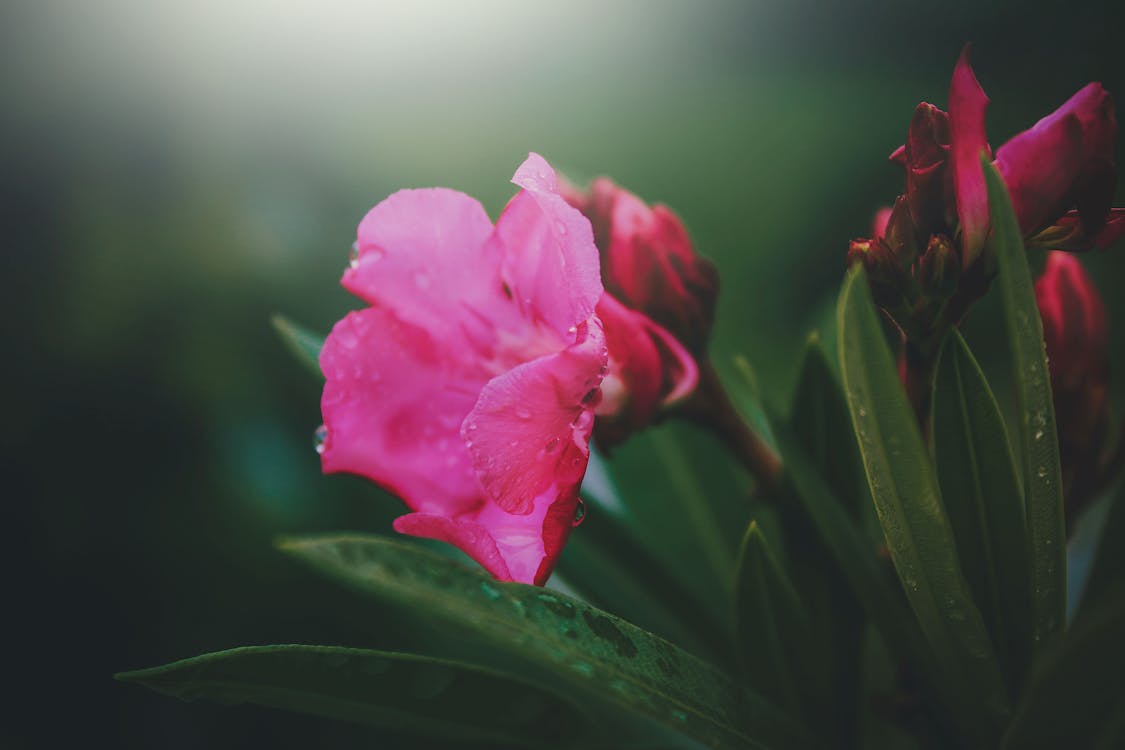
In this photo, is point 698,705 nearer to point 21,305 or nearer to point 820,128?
point 21,305

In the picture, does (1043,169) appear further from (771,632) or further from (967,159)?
(771,632)

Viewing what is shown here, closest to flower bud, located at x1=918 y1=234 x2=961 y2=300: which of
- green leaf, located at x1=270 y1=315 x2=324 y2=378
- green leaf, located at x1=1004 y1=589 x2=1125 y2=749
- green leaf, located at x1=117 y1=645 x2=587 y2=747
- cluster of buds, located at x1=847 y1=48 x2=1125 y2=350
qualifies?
cluster of buds, located at x1=847 y1=48 x2=1125 y2=350

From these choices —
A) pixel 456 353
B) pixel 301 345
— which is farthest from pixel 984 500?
pixel 301 345

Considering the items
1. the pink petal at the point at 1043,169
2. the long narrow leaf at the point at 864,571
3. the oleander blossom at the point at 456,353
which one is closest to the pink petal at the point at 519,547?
the oleander blossom at the point at 456,353

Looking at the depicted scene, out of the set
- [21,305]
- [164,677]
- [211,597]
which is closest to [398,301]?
[164,677]

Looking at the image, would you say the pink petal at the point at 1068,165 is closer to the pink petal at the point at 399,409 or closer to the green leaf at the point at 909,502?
the green leaf at the point at 909,502

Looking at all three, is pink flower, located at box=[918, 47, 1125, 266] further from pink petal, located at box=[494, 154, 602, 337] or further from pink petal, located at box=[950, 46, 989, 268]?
pink petal, located at box=[494, 154, 602, 337]
